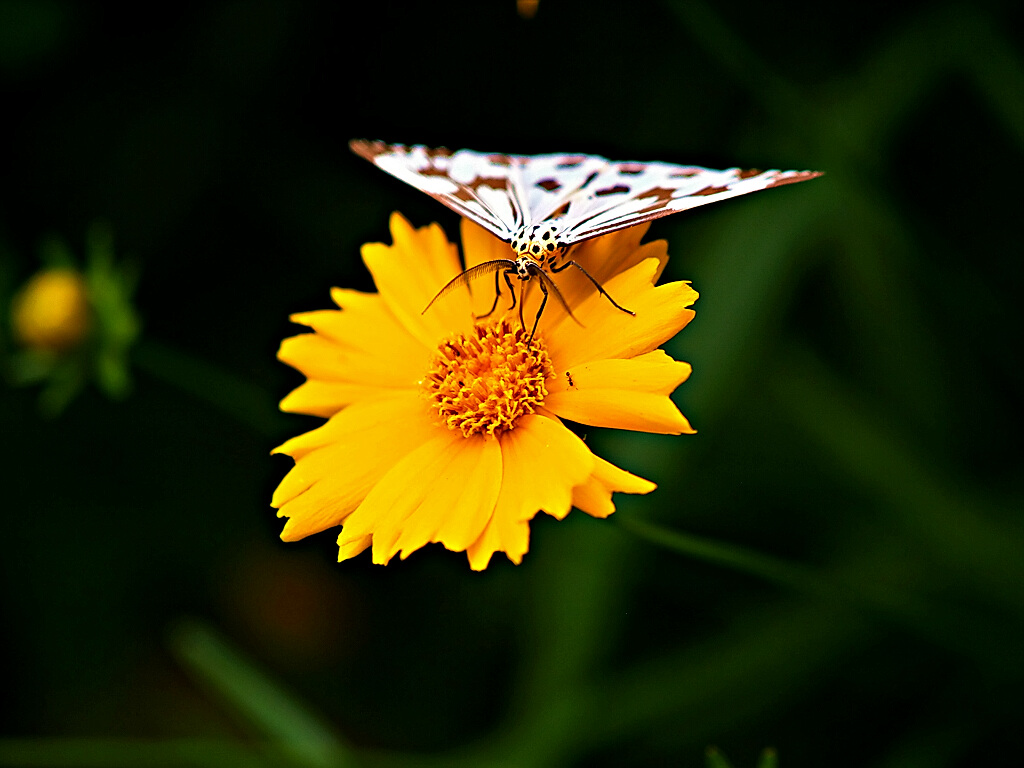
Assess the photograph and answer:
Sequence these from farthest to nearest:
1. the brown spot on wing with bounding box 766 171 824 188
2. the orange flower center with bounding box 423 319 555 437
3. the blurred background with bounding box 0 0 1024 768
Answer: the blurred background with bounding box 0 0 1024 768, the orange flower center with bounding box 423 319 555 437, the brown spot on wing with bounding box 766 171 824 188

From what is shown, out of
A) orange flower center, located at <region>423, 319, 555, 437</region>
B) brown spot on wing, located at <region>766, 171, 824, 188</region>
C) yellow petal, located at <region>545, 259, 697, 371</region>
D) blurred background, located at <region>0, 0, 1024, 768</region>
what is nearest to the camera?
brown spot on wing, located at <region>766, 171, 824, 188</region>

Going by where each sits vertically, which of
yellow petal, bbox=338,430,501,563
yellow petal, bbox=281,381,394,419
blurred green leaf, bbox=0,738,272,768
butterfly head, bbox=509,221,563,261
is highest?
butterfly head, bbox=509,221,563,261

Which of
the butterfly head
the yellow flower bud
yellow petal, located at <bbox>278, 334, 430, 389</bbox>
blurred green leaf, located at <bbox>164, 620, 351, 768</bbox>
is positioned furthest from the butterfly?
blurred green leaf, located at <bbox>164, 620, 351, 768</bbox>

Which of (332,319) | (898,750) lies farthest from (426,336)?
(898,750)

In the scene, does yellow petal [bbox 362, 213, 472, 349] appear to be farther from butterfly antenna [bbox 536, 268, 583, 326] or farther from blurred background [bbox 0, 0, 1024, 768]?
blurred background [bbox 0, 0, 1024, 768]

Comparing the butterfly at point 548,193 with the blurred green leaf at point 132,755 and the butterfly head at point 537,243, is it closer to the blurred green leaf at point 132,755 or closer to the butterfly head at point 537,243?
the butterfly head at point 537,243

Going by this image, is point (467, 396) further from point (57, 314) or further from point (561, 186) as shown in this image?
point (57, 314)

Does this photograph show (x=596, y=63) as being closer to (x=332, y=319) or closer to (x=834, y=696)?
(x=332, y=319)

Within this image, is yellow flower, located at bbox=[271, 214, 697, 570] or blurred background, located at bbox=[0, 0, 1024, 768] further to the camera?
blurred background, located at bbox=[0, 0, 1024, 768]
